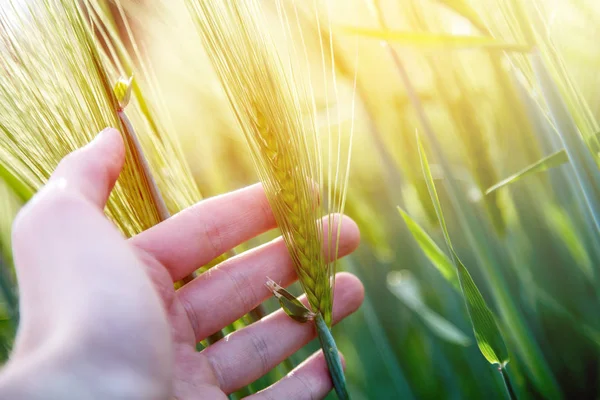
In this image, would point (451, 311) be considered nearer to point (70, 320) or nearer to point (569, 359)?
point (569, 359)

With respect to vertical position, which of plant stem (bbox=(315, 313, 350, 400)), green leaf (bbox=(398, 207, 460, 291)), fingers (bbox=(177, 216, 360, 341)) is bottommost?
plant stem (bbox=(315, 313, 350, 400))

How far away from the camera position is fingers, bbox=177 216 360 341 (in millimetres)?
757

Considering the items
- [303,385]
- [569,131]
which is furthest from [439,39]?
[303,385]

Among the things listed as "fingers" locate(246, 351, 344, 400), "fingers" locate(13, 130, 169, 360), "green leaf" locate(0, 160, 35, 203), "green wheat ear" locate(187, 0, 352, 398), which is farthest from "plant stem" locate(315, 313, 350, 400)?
"green leaf" locate(0, 160, 35, 203)

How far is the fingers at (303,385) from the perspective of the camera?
0.75 metres

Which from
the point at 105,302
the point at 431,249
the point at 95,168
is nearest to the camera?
the point at 105,302

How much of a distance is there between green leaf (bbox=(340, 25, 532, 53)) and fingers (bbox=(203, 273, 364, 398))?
1.31 ft

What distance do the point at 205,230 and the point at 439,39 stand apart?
0.43 metres

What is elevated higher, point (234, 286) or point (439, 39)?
point (439, 39)

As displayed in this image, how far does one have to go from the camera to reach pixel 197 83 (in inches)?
32.9

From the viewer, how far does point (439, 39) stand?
518 millimetres

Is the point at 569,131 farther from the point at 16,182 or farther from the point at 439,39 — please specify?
the point at 16,182

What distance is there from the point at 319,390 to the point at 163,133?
17.6 inches

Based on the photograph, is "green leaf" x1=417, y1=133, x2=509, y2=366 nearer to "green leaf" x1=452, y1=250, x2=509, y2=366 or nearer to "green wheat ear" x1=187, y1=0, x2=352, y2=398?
"green leaf" x1=452, y1=250, x2=509, y2=366
